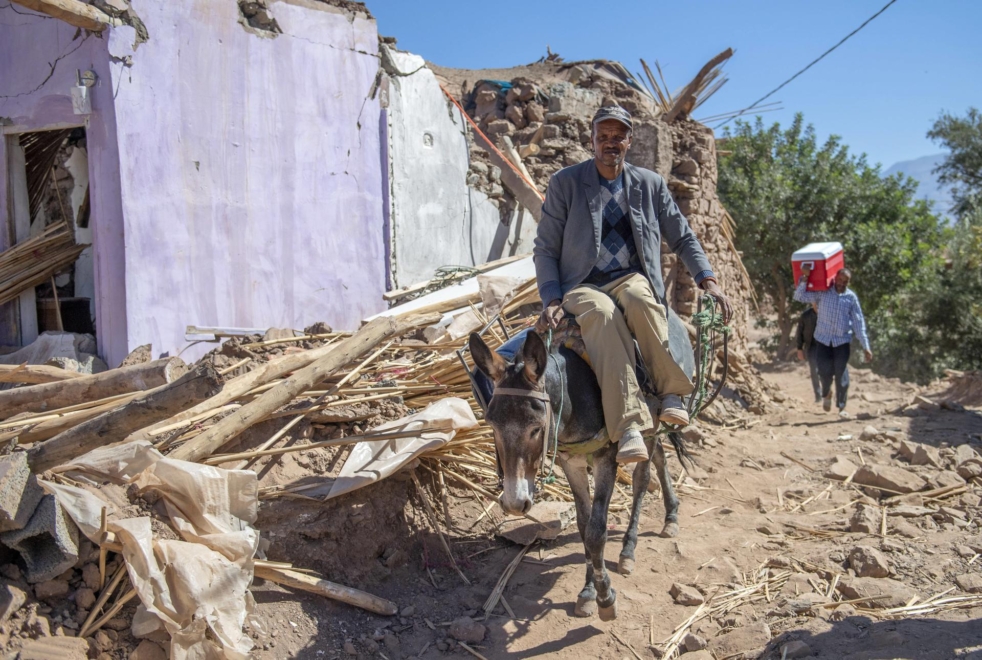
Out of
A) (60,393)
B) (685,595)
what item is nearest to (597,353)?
(685,595)

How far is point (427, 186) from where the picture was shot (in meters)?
8.97

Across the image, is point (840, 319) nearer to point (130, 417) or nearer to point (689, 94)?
point (689, 94)

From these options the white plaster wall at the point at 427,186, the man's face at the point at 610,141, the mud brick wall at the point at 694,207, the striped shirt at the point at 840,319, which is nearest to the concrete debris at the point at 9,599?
the man's face at the point at 610,141

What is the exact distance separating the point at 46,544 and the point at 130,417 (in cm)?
70

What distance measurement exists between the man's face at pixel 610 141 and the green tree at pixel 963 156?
895 inches

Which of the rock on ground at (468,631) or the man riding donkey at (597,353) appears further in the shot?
the rock on ground at (468,631)

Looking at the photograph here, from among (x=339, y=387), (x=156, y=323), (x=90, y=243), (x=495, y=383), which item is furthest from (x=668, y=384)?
(x=90, y=243)

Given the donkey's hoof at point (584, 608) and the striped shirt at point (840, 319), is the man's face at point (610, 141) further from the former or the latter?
the striped shirt at point (840, 319)

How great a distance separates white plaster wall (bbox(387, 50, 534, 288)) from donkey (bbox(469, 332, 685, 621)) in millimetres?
4779

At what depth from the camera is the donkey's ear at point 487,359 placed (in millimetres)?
3768

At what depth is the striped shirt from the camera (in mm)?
9273

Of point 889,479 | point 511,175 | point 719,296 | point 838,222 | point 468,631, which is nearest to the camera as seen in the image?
point 468,631

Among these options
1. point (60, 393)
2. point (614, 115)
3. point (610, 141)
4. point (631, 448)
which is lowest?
point (631, 448)

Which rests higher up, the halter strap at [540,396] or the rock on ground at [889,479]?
the halter strap at [540,396]
